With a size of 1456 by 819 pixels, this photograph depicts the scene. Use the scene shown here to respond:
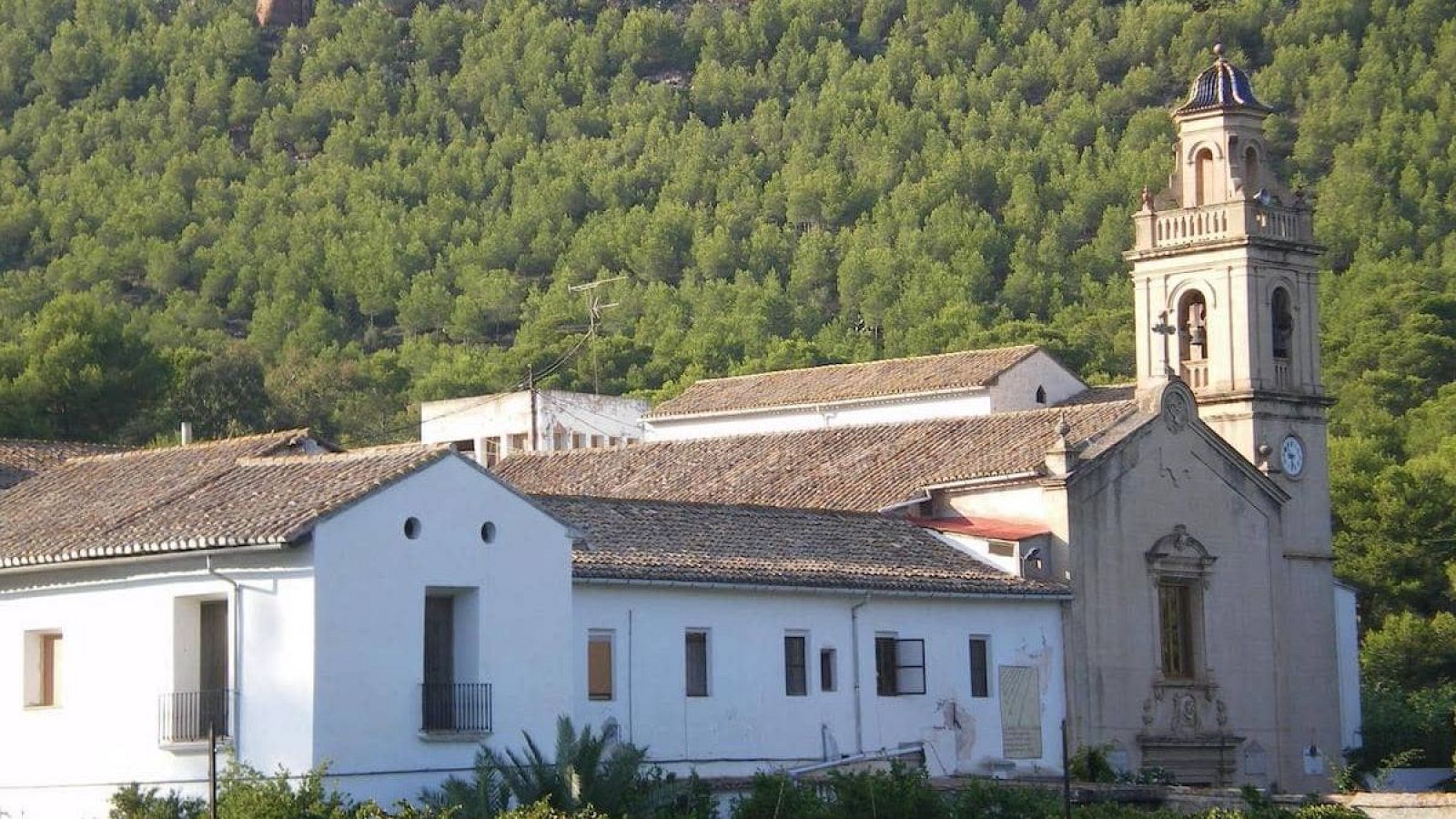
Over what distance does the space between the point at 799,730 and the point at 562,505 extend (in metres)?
4.32

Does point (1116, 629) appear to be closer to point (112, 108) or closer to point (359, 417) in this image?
point (359, 417)

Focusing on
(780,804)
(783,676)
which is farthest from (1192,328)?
(780,804)

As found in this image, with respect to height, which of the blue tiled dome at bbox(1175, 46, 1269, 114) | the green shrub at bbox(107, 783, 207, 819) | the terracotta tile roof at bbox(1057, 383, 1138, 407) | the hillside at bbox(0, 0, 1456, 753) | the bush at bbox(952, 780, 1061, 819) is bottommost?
the bush at bbox(952, 780, 1061, 819)

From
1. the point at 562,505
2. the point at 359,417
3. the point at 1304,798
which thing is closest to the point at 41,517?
the point at 562,505

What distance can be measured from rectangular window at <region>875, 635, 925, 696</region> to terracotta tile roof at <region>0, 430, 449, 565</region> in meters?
8.38

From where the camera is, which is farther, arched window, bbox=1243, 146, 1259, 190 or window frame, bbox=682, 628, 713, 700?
arched window, bbox=1243, 146, 1259, 190

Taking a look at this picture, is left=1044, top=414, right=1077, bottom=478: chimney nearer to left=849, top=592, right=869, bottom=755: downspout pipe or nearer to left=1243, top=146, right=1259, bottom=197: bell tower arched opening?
left=849, top=592, right=869, bottom=755: downspout pipe

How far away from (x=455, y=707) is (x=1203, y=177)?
24.0 meters

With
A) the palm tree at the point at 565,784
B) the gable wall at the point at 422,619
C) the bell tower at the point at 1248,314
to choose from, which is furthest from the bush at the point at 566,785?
the bell tower at the point at 1248,314

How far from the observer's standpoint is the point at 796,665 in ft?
117

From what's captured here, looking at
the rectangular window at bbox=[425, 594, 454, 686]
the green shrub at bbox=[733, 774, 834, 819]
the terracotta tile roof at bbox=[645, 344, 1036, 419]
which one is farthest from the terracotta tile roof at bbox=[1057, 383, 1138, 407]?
the rectangular window at bbox=[425, 594, 454, 686]

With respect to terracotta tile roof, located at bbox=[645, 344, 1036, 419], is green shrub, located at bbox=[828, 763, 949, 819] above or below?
below

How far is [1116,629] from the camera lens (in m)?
41.3

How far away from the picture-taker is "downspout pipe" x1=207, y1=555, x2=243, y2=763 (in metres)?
28.6
